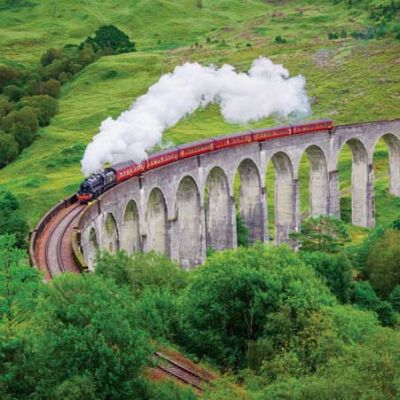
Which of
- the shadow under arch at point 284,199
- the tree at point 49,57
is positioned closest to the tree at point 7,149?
the shadow under arch at point 284,199

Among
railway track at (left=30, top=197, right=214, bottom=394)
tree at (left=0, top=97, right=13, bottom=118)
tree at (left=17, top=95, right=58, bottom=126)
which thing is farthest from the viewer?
tree at (left=17, top=95, right=58, bottom=126)

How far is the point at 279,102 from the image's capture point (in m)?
95.2

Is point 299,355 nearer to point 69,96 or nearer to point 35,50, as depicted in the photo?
point 69,96

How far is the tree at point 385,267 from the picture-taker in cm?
5656

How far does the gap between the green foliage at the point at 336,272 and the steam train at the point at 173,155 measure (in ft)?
47.8

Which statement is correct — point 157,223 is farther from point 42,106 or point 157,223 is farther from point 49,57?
point 49,57

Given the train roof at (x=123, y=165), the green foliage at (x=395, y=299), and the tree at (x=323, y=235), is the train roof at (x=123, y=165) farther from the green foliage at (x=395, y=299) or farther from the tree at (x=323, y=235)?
the green foliage at (x=395, y=299)

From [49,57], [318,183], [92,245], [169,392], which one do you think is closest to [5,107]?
[49,57]

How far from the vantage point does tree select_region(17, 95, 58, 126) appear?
11262cm

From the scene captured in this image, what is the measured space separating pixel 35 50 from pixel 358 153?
316 feet

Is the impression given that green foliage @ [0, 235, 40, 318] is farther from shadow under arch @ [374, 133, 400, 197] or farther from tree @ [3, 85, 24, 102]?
tree @ [3, 85, 24, 102]

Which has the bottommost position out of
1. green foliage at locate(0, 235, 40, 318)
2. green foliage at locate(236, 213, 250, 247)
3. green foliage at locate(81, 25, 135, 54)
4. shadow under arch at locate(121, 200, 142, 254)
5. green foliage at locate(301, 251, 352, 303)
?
green foliage at locate(236, 213, 250, 247)

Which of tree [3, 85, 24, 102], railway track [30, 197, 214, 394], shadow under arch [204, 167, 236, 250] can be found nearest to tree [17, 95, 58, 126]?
tree [3, 85, 24, 102]

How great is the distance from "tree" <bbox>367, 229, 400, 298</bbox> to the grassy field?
27670mm
